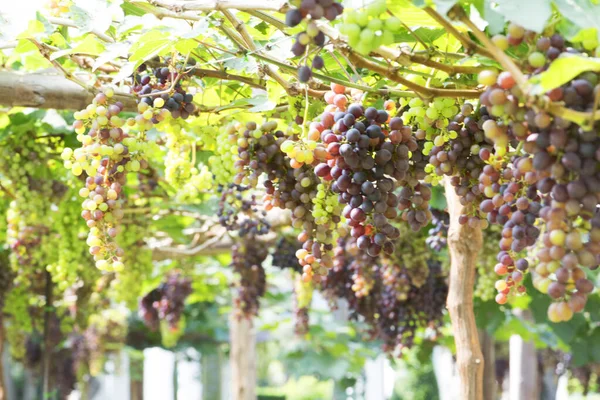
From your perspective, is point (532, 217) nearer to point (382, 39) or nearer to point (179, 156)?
point (382, 39)

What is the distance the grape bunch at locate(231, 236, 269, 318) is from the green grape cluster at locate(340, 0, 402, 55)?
328 cm

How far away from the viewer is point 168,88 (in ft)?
5.85

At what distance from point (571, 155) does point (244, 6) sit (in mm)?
655

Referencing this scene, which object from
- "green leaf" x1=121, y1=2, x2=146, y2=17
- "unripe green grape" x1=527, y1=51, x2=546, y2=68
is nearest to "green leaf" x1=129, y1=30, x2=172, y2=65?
"green leaf" x1=121, y1=2, x2=146, y2=17

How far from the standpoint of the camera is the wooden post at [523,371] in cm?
577

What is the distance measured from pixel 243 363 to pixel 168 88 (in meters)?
4.79

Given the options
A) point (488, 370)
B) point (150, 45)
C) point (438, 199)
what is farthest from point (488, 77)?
point (488, 370)

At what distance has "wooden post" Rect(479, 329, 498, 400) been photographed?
4.96 m

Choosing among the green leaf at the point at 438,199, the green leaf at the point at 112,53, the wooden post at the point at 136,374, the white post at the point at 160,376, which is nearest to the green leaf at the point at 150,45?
the green leaf at the point at 112,53

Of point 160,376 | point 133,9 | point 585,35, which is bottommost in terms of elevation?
point 160,376

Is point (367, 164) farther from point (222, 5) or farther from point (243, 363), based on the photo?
point (243, 363)

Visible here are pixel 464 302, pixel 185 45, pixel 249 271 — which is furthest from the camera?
pixel 249 271

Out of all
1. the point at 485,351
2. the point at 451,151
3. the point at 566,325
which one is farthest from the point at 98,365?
the point at 451,151

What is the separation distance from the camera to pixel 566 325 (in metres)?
4.75
